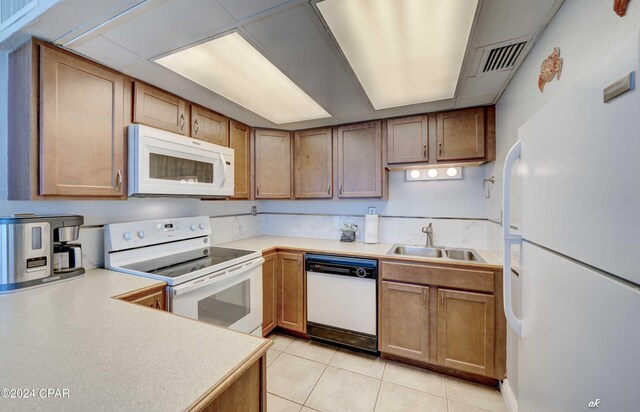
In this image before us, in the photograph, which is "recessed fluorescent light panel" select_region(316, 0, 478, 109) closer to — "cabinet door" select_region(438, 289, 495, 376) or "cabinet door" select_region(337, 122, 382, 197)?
"cabinet door" select_region(337, 122, 382, 197)

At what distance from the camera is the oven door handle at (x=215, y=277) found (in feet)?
4.93

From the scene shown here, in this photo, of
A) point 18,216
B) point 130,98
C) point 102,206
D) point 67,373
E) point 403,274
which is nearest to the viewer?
point 67,373

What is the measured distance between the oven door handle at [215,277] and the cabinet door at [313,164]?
0.95 m

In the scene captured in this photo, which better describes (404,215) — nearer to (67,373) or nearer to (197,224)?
(197,224)

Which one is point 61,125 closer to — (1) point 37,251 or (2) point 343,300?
(1) point 37,251

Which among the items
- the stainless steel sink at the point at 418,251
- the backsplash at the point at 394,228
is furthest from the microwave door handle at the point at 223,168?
the stainless steel sink at the point at 418,251

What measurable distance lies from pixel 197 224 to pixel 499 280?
8.32 ft

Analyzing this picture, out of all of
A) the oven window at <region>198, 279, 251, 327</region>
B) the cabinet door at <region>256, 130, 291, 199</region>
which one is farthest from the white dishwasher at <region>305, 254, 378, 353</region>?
the cabinet door at <region>256, 130, 291, 199</region>

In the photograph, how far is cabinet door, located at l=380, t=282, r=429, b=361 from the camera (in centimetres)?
200

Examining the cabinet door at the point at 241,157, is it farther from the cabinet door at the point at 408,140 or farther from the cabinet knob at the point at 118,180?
the cabinet door at the point at 408,140

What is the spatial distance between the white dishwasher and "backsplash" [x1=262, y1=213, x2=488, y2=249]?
2.13 ft

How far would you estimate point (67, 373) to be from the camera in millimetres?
668

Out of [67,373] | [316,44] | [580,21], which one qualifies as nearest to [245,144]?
[316,44]

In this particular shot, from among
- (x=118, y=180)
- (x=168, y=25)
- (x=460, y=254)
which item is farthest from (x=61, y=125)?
(x=460, y=254)
